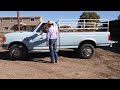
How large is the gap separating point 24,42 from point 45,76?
3.53m

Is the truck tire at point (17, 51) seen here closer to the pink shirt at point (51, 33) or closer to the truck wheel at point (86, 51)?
the pink shirt at point (51, 33)

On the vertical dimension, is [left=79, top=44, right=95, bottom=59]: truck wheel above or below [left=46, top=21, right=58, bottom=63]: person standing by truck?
below

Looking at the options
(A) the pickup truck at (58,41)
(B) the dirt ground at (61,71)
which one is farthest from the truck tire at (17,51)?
(B) the dirt ground at (61,71)

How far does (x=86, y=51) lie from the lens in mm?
10797

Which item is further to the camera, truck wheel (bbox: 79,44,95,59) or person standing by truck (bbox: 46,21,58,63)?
truck wheel (bbox: 79,44,95,59)

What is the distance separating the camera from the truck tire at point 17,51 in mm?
10281

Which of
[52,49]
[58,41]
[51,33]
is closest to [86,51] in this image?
[58,41]

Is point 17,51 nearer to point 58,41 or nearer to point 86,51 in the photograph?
point 58,41

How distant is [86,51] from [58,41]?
1362mm

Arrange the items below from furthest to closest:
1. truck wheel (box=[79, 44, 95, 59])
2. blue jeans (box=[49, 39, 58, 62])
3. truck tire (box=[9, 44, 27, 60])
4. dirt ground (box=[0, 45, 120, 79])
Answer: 1. truck wheel (box=[79, 44, 95, 59])
2. truck tire (box=[9, 44, 27, 60])
3. blue jeans (box=[49, 39, 58, 62])
4. dirt ground (box=[0, 45, 120, 79])

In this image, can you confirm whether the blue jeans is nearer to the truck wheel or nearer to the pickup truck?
the pickup truck

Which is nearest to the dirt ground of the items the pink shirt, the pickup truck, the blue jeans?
the blue jeans

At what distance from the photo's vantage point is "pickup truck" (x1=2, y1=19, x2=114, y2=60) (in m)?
10.3
